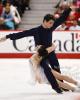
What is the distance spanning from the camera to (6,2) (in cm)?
1563

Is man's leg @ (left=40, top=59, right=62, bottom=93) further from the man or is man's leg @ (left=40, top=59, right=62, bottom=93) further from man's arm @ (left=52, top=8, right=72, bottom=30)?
man's arm @ (left=52, top=8, right=72, bottom=30)

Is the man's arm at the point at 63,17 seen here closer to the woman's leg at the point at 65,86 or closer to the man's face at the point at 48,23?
the man's face at the point at 48,23

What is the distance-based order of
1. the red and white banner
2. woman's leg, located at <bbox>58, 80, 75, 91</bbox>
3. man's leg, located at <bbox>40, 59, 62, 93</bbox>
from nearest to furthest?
man's leg, located at <bbox>40, 59, 62, 93</bbox> < woman's leg, located at <bbox>58, 80, 75, 91</bbox> < the red and white banner

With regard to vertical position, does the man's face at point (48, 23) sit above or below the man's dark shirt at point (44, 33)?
above

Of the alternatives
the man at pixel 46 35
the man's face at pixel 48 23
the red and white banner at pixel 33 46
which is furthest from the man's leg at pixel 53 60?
the red and white banner at pixel 33 46

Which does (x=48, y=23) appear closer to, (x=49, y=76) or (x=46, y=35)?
(x=46, y=35)

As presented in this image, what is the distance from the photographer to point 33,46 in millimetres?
13117

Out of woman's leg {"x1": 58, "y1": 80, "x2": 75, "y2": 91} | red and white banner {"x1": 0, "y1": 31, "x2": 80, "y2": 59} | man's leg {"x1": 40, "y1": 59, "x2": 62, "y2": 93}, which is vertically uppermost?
man's leg {"x1": 40, "y1": 59, "x2": 62, "y2": 93}

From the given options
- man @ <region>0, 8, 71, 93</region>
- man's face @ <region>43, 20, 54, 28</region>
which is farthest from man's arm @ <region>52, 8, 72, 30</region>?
man's face @ <region>43, 20, 54, 28</region>

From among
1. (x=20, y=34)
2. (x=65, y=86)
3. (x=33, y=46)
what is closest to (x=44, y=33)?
(x=20, y=34)

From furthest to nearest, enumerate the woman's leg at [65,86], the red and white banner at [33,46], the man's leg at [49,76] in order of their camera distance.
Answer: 1. the red and white banner at [33,46]
2. the woman's leg at [65,86]
3. the man's leg at [49,76]

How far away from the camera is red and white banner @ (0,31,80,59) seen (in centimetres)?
1310

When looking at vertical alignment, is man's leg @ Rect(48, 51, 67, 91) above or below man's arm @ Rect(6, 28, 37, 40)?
below

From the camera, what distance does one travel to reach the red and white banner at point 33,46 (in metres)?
13.1
